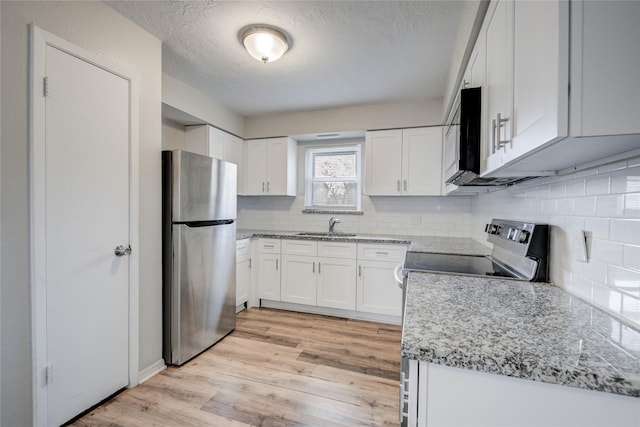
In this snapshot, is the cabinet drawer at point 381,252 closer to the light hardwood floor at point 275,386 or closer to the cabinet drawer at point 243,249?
the light hardwood floor at point 275,386

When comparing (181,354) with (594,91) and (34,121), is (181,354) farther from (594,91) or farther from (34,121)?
(594,91)

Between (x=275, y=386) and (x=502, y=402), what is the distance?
1618 mm

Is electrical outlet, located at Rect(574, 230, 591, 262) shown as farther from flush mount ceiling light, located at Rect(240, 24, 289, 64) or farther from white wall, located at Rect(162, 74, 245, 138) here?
white wall, located at Rect(162, 74, 245, 138)

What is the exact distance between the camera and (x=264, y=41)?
1934mm

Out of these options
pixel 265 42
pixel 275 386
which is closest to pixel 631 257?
pixel 275 386

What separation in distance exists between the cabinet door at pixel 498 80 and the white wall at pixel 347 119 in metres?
1.90

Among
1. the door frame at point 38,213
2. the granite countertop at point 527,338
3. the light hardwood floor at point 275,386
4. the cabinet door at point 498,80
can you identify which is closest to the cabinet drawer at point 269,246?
the light hardwood floor at point 275,386

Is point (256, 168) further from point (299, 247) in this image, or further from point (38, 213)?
point (38, 213)

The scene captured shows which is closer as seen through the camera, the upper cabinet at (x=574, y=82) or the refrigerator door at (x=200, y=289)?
the upper cabinet at (x=574, y=82)

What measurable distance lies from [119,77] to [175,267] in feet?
4.34

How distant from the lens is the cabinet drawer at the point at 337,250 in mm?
3074

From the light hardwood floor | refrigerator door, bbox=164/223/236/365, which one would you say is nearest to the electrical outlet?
the light hardwood floor

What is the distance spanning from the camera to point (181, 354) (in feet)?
7.01

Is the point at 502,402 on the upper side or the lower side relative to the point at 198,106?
lower
